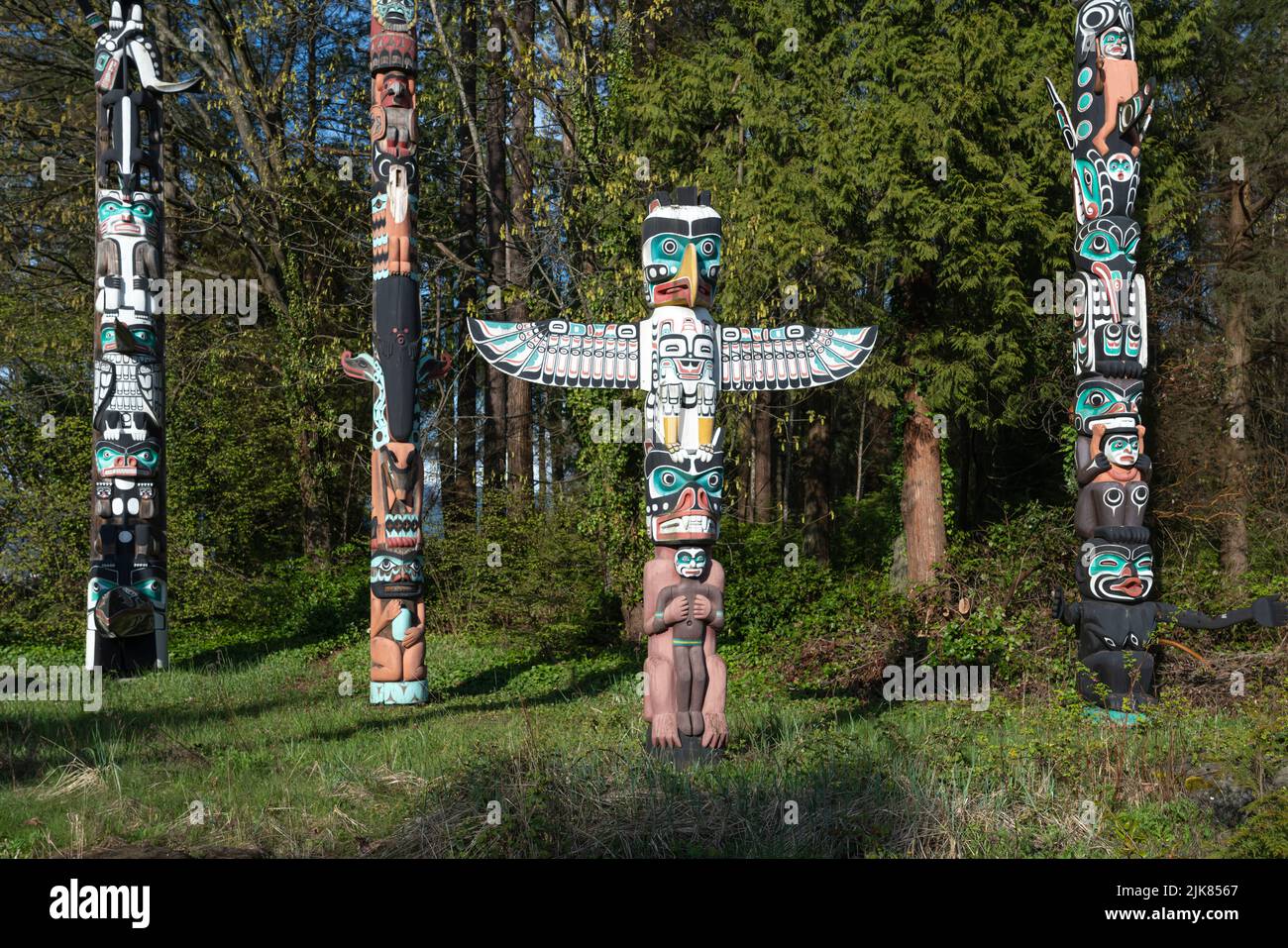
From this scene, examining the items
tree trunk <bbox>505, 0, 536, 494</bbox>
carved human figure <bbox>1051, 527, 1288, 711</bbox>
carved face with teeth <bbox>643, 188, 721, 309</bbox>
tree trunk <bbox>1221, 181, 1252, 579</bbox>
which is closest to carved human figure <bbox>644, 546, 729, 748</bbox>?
carved face with teeth <bbox>643, 188, 721, 309</bbox>

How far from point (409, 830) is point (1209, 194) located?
1644cm

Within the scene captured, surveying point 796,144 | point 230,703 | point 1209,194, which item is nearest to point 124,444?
point 230,703

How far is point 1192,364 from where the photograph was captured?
16.4m

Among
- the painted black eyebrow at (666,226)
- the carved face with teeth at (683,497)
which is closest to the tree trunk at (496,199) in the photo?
the painted black eyebrow at (666,226)

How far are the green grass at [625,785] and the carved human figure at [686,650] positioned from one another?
33 cm

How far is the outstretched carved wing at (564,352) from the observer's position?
25.9 ft

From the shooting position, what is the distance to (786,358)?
845cm

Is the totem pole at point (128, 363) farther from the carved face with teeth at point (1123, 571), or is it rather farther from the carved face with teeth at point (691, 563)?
the carved face with teeth at point (1123, 571)

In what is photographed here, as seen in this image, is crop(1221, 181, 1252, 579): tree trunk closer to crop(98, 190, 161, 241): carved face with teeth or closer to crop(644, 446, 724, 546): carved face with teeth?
crop(644, 446, 724, 546): carved face with teeth

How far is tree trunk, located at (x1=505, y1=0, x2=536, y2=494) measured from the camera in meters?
15.0

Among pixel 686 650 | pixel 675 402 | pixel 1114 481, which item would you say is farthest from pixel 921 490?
pixel 686 650

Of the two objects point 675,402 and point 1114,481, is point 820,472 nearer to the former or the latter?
point 1114,481

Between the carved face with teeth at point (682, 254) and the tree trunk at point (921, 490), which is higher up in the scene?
the carved face with teeth at point (682, 254)

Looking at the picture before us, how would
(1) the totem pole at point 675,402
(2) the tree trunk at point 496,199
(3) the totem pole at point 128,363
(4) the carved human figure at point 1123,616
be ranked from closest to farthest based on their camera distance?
1. (1) the totem pole at point 675,402
2. (4) the carved human figure at point 1123,616
3. (3) the totem pole at point 128,363
4. (2) the tree trunk at point 496,199
